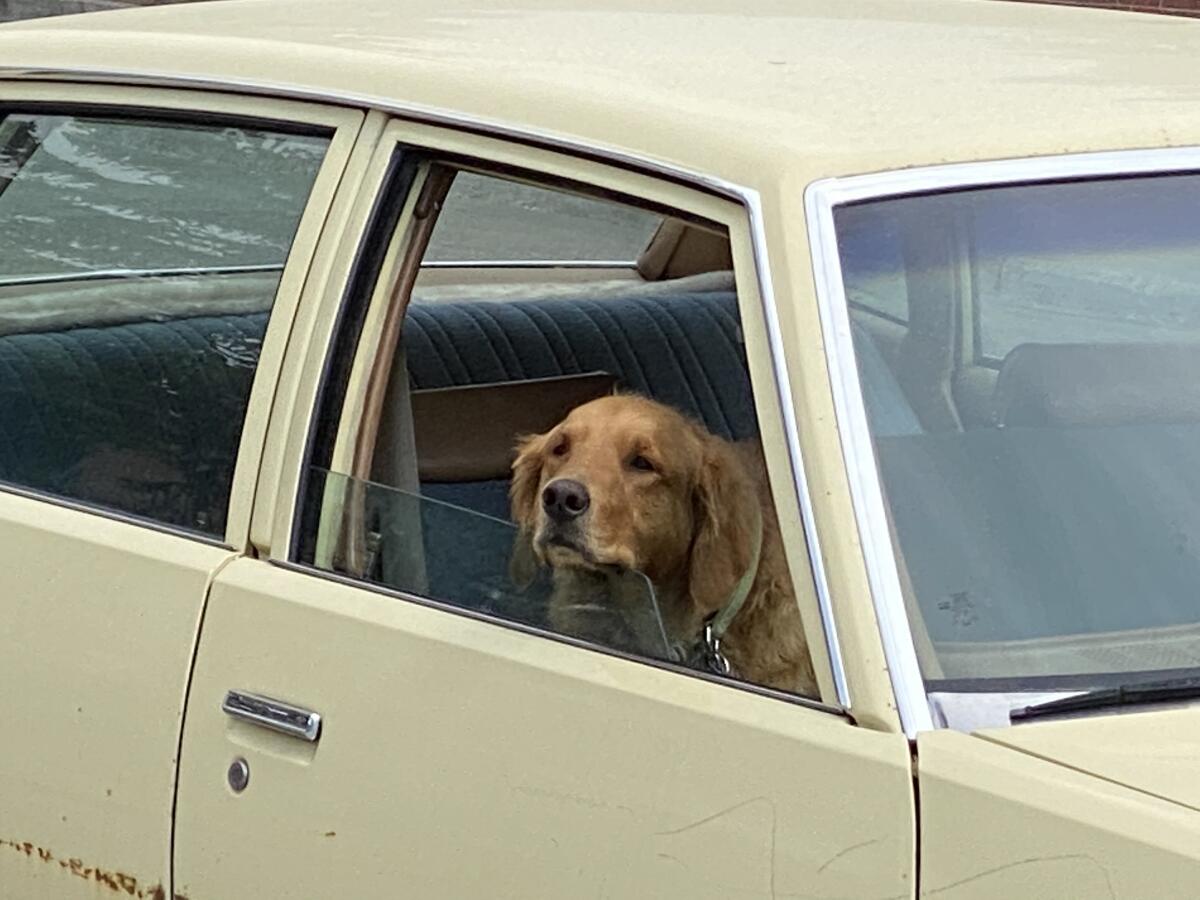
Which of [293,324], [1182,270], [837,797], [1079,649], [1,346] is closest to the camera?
[837,797]

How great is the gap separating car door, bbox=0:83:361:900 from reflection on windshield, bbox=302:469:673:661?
5.4 inches

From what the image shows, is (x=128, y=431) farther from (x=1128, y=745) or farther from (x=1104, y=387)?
(x=1128, y=745)

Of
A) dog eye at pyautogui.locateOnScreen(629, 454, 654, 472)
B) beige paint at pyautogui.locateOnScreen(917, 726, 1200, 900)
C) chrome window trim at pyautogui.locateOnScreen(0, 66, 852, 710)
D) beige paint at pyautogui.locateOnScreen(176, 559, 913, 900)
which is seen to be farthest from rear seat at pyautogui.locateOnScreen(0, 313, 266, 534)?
beige paint at pyautogui.locateOnScreen(917, 726, 1200, 900)

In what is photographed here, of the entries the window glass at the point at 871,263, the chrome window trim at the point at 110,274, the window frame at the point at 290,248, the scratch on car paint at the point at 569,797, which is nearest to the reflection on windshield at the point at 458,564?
the window frame at the point at 290,248

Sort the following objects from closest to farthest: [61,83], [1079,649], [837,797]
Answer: [837,797]
[1079,649]
[61,83]

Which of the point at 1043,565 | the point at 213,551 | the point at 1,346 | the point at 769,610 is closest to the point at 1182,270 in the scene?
the point at 1043,565

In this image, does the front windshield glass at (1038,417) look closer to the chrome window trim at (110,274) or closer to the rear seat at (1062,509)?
the rear seat at (1062,509)

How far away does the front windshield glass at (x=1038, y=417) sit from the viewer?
198 cm

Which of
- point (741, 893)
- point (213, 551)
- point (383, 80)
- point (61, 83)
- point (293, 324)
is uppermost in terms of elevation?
point (61, 83)

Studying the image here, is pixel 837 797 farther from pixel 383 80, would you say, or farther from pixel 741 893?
pixel 383 80

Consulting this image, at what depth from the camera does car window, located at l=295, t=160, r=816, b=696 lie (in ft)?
7.52

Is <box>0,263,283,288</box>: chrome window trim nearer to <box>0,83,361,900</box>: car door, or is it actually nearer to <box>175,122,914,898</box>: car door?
<box>0,83,361,900</box>: car door

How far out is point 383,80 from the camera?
2475 mm

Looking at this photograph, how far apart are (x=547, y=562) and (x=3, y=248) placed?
1287 mm
